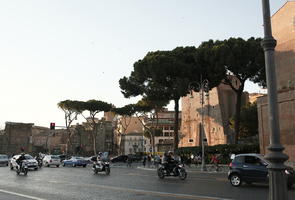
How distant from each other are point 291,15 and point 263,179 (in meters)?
21.1

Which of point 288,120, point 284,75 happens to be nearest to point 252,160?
point 288,120

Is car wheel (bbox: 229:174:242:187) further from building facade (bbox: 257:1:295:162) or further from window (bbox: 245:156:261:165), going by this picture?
building facade (bbox: 257:1:295:162)

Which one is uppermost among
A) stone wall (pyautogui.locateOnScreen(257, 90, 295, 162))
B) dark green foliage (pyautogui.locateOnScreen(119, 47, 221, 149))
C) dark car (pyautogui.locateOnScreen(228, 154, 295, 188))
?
dark green foliage (pyautogui.locateOnScreen(119, 47, 221, 149))

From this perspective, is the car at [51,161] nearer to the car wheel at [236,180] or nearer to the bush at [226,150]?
the bush at [226,150]

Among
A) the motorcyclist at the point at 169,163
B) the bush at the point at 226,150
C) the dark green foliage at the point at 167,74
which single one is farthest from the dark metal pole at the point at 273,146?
the dark green foliage at the point at 167,74

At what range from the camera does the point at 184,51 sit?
4212 centimetres

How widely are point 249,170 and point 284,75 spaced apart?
1890 cm

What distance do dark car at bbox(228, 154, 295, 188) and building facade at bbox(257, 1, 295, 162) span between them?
43.5 ft

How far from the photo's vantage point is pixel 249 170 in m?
13.9

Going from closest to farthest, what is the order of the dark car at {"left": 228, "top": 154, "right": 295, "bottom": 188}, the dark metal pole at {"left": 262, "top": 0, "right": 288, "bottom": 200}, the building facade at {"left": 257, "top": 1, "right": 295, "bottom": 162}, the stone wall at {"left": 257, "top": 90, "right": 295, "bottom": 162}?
1. the dark metal pole at {"left": 262, "top": 0, "right": 288, "bottom": 200}
2. the dark car at {"left": 228, "top": 154, "right": 295, "bottom": 188}
3. the stone wall at {"left": 257, "top": 90, "right": 295, "bottom": 162}
4. the building facade at {"left": 257, "top": 1, "right": 295, "bottom": 162}

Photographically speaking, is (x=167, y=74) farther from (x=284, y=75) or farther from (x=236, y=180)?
(x=236, y=180)

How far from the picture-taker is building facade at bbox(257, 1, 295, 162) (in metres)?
26.0

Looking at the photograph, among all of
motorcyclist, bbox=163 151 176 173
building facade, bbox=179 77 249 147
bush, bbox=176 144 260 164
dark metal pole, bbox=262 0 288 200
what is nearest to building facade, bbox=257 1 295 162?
bush, bbox=176 144 260 164

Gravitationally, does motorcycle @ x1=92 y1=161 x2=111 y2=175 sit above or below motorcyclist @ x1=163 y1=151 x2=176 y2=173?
below
